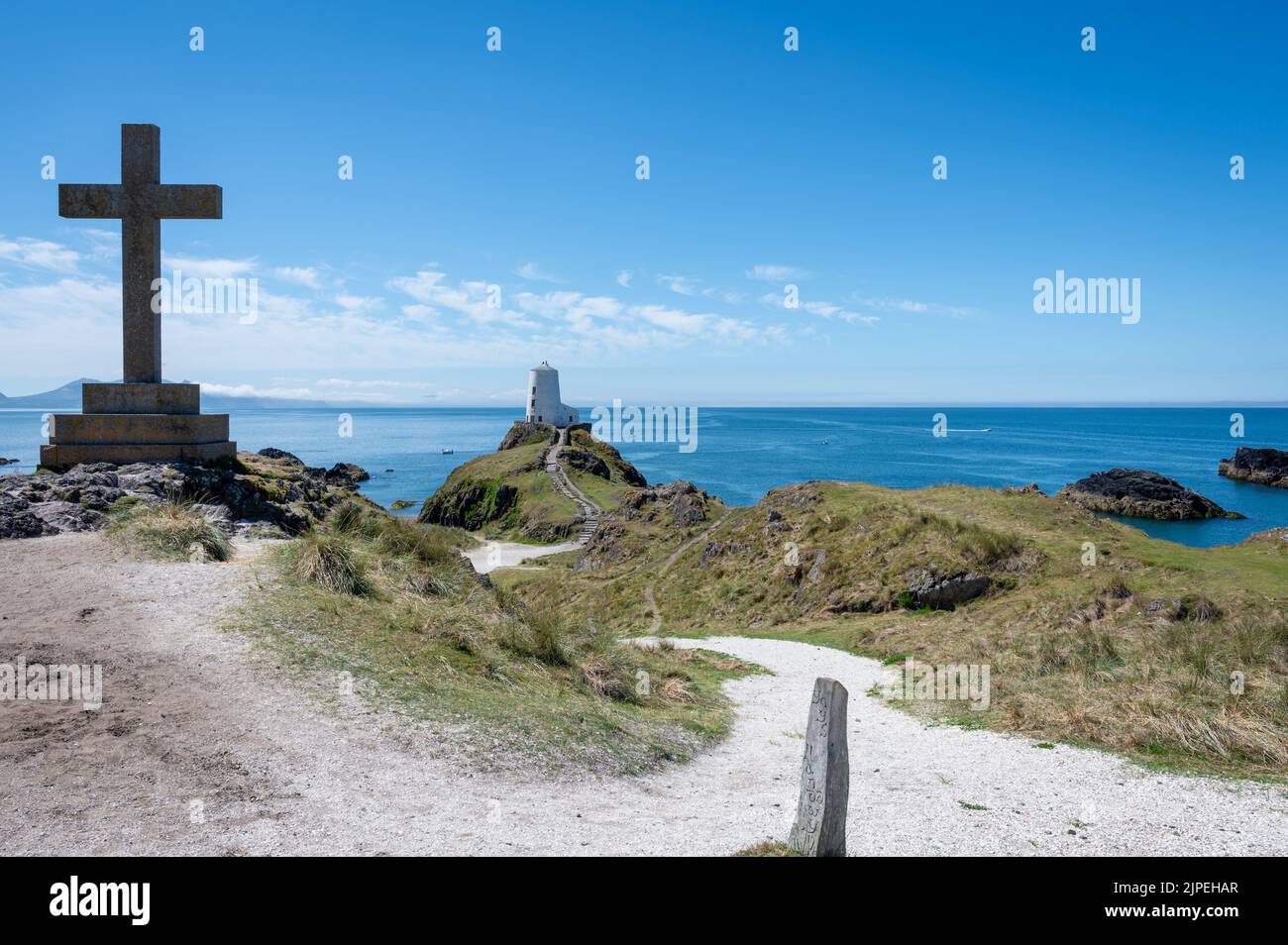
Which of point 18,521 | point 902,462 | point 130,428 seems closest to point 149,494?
point 18,521

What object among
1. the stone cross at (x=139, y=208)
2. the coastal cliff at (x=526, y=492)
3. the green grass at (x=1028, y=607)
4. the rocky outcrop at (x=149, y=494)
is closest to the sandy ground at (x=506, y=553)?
the coastal cliff at (x=526, y=492)

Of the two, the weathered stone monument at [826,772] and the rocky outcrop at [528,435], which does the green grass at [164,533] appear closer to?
the weathered stone monument at [826,772]

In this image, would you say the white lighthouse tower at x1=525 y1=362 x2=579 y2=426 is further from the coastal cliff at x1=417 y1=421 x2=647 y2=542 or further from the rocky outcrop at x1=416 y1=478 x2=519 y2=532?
the rocky outcrop at x1=416 y1=478 x2=519 y2=532

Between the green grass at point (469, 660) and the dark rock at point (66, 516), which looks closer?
the green grass at point (469, 660)

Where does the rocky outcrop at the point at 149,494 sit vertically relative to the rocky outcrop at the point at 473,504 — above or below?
above

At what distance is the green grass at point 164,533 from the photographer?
37.0 feet

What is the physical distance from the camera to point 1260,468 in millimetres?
86062

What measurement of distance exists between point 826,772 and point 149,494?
13.3 meters

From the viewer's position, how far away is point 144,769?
18.3ft

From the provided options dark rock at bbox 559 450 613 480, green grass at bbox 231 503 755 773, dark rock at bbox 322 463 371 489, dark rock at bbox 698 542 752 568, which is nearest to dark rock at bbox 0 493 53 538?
green grass at bbox 231 503 755 773

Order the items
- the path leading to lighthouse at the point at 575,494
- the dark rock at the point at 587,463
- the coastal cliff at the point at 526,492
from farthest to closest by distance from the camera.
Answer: the dark rock at the point at 587,463 < the coastal cliff at the point at 526,492 < the path leading to lighthouse at the point at 575,494

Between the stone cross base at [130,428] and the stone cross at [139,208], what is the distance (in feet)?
2.46

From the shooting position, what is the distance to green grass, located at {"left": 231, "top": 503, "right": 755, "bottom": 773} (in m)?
7.68

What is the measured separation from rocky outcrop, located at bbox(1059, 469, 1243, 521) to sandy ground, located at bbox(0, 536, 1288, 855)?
2352 inches
